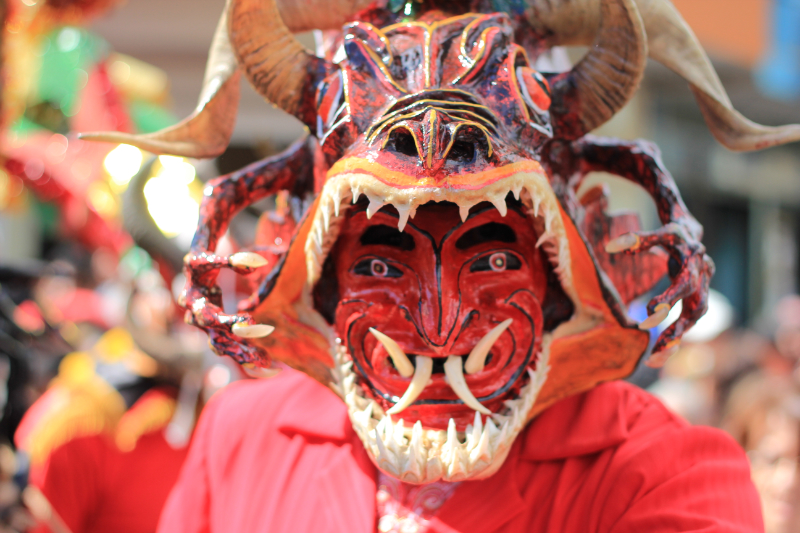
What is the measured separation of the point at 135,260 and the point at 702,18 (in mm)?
5865

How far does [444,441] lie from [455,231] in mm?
413

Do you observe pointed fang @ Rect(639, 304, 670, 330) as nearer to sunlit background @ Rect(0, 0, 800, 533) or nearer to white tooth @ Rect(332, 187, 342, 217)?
white tooth @ Rect(332, 187, 342, 217)

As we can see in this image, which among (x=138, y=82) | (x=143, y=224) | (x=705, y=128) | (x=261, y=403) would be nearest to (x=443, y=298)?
(x=261, y=403)

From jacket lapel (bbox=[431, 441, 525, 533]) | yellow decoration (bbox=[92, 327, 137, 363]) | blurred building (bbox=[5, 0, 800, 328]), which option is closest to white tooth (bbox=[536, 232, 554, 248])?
jacket lapel (bbox=[431, 441, 525, 533])

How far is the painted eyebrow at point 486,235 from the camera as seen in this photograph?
1575mm

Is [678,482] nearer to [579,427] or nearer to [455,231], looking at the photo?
[579,427]

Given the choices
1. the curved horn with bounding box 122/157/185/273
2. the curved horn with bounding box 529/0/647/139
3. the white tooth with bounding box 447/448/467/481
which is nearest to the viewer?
the white tooth with bounding box 447/448/467/481

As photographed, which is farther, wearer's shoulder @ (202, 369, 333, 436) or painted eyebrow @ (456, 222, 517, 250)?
wearer's shoulder @ (202, 369, 333, 436)

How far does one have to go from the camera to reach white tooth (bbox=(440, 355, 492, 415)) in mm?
1474

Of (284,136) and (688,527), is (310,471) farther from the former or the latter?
(284,136)

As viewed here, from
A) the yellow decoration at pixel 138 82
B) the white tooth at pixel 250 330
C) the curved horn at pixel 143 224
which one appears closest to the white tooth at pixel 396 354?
the white tooth at pixel 250 330

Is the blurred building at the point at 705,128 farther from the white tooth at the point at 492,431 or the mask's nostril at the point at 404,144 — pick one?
the white tooth at the point at 492,431

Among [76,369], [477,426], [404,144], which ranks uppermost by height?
[404,144]

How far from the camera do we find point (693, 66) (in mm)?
1711
